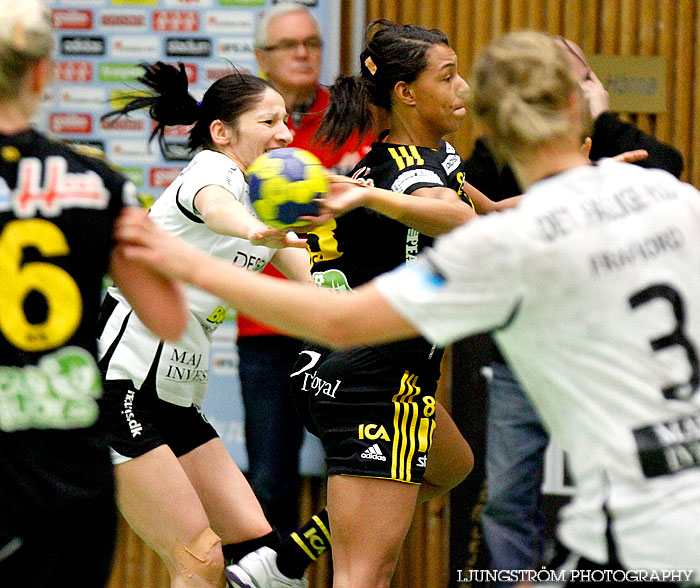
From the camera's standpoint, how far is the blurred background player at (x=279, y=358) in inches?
174

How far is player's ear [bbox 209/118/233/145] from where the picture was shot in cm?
376

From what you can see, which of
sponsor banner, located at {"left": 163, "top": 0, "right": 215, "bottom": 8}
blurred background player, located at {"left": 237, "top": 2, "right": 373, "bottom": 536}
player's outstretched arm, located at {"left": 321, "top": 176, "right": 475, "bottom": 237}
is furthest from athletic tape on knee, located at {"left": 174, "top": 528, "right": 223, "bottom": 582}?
sponsor banner, located at {"left": 163, "top": 0, "right": 215, "bottom": 8}

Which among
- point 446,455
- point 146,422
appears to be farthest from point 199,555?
point 446,455

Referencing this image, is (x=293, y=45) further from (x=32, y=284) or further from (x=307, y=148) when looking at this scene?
(x=32, y=284)

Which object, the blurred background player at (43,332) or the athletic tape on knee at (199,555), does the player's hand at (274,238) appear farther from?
the athletic tape on knee at (199,555)

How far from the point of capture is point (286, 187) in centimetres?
286

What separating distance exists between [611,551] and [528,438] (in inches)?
75.3

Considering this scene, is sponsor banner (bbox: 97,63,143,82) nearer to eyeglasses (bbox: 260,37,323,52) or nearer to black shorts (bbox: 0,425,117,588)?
eyeglasses (bbox: 260,37,323,52)

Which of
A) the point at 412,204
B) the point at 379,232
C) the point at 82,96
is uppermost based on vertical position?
the point at 82,96

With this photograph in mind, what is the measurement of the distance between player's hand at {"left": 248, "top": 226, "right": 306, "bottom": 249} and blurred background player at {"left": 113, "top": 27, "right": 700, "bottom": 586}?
32.2 inches

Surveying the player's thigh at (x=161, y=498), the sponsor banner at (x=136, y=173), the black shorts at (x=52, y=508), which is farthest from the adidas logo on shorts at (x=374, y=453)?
the sponsor banner at (x=136, y=173)

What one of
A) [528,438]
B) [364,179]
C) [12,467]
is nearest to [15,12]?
[12,467]

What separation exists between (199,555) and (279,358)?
1.20 m

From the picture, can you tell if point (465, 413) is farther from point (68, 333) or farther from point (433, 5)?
point (68, 333)
